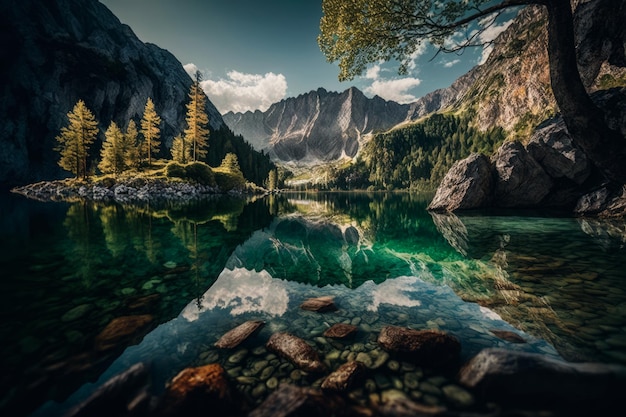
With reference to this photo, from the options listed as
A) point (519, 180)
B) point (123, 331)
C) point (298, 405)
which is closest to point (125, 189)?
point (123, 331)

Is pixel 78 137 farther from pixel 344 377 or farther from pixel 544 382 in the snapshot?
pixel 544 382

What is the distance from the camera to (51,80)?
341 ft

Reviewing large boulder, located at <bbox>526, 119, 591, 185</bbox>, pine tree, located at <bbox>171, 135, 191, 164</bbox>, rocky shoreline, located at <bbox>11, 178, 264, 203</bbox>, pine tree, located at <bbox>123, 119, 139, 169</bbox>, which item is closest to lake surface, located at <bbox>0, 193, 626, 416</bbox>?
large boulder, located at <bbox>526, 119, 591, 185</bbox>

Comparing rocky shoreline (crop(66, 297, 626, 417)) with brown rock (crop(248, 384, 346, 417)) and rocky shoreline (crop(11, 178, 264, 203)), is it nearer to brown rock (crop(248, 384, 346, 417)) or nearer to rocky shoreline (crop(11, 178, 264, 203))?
brown rock (crop(248, 384, 346, 417))

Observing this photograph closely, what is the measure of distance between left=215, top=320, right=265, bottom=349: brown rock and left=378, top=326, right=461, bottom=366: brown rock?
3324 millimetres

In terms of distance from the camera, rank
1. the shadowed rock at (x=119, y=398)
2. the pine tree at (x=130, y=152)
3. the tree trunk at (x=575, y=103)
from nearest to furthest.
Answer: the shadowed rock at (x=119, y=398), the tree trunk at (x=575, y=103), the pine tree at (x=130, y=152)

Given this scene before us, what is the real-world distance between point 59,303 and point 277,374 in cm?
777

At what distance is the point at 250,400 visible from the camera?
4.44 m

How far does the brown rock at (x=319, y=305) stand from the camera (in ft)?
27.3

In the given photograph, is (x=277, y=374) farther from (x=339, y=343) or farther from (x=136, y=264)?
(x=136, y=264)

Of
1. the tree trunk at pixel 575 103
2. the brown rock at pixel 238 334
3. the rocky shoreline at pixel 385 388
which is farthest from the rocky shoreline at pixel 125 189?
the tree trunk at pixel 575 103

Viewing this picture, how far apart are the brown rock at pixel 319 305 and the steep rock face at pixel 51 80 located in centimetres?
12679

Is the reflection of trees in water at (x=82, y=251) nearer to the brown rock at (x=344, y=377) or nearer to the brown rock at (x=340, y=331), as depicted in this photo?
the brown rock at (x=340, y=331)

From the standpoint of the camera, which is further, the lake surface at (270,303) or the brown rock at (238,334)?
the brown rock at (238,334)
